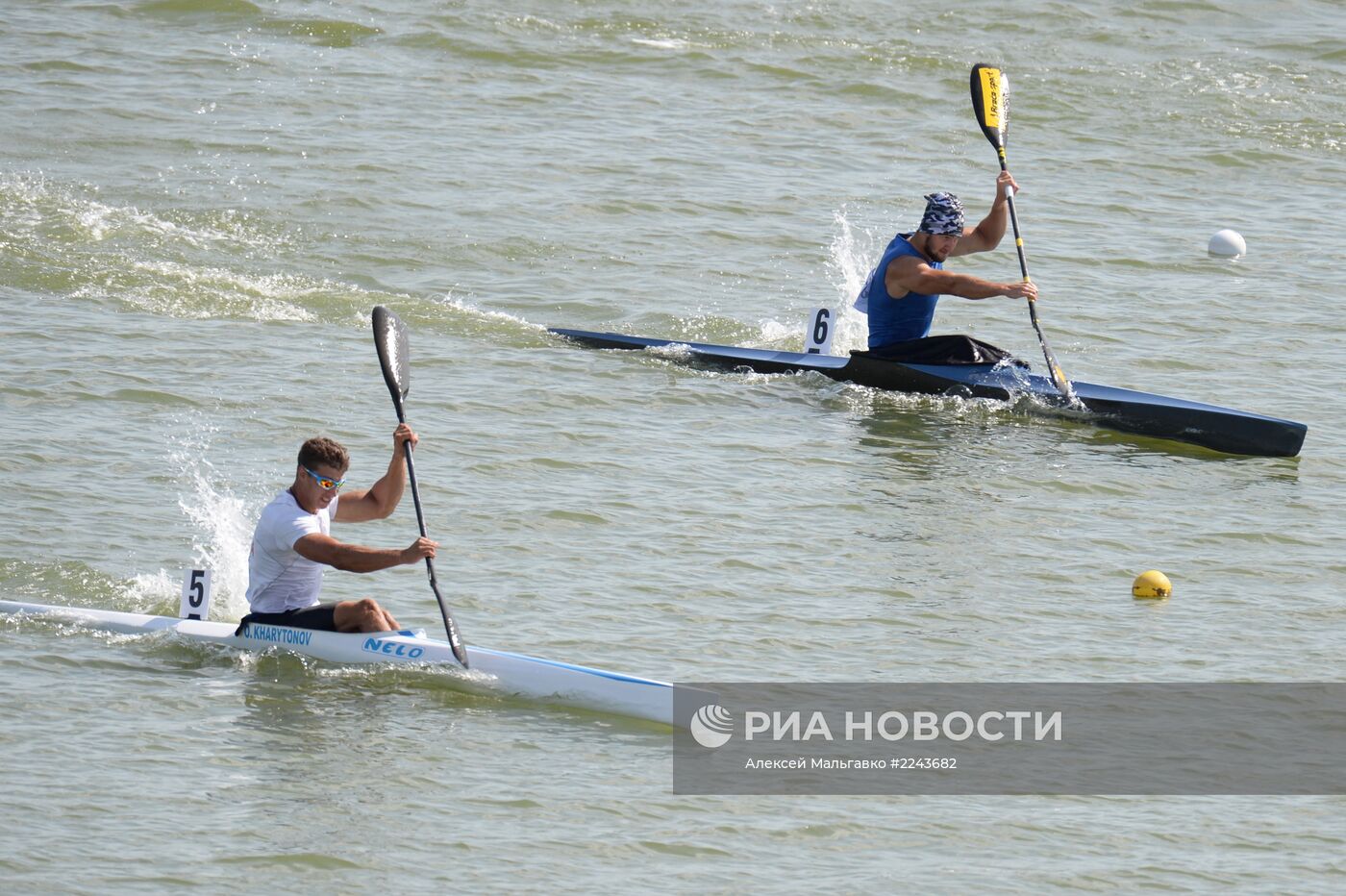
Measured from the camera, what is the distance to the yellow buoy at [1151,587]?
9234 millimetres

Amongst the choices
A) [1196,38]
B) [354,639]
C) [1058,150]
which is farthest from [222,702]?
[1196,38]

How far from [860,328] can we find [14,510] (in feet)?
21.6

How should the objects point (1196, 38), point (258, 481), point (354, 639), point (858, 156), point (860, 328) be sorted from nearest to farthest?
point (354, 639) < point (258, 481) < point (860, 328) < point (858, 156) < point (1196, 38)

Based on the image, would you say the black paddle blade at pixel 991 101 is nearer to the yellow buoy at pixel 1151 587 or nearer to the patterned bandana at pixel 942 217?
the patterned bandana at pixel 942 217

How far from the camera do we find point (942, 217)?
11.9m

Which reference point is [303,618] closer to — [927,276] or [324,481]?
[324,481]

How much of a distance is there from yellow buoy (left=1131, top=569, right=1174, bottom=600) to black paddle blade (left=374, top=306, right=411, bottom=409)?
3651 millimetres

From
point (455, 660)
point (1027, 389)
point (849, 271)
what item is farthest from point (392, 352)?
point (849, 271)

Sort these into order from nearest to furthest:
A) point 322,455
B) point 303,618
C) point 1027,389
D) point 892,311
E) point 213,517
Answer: point 322,455, point 303,618, point 213,517, point 1027,389, point 892,311

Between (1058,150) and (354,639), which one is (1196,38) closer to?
(1058,150)

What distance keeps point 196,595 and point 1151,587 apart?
449 centimetres

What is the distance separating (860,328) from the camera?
45.9 feet

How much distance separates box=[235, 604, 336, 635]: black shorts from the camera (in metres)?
7.90

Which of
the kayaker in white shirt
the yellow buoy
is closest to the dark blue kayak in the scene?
the yellow buoy
